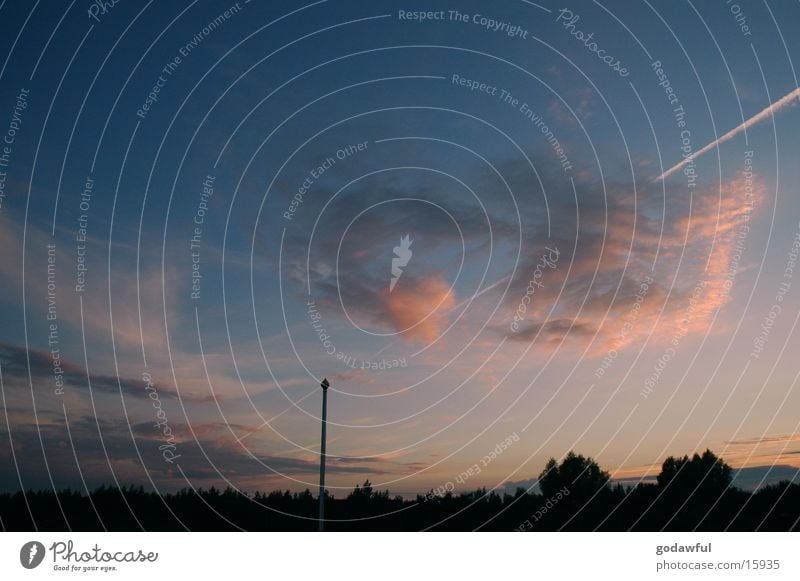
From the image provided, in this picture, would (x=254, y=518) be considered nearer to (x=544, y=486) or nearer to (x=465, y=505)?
(x=465, y=505)

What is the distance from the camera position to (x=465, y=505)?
2720 centimetres

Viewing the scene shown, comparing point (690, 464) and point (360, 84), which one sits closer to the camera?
point (360, 84)

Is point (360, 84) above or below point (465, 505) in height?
above

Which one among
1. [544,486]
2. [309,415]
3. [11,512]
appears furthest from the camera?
[544,486]

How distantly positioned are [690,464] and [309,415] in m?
16.6
